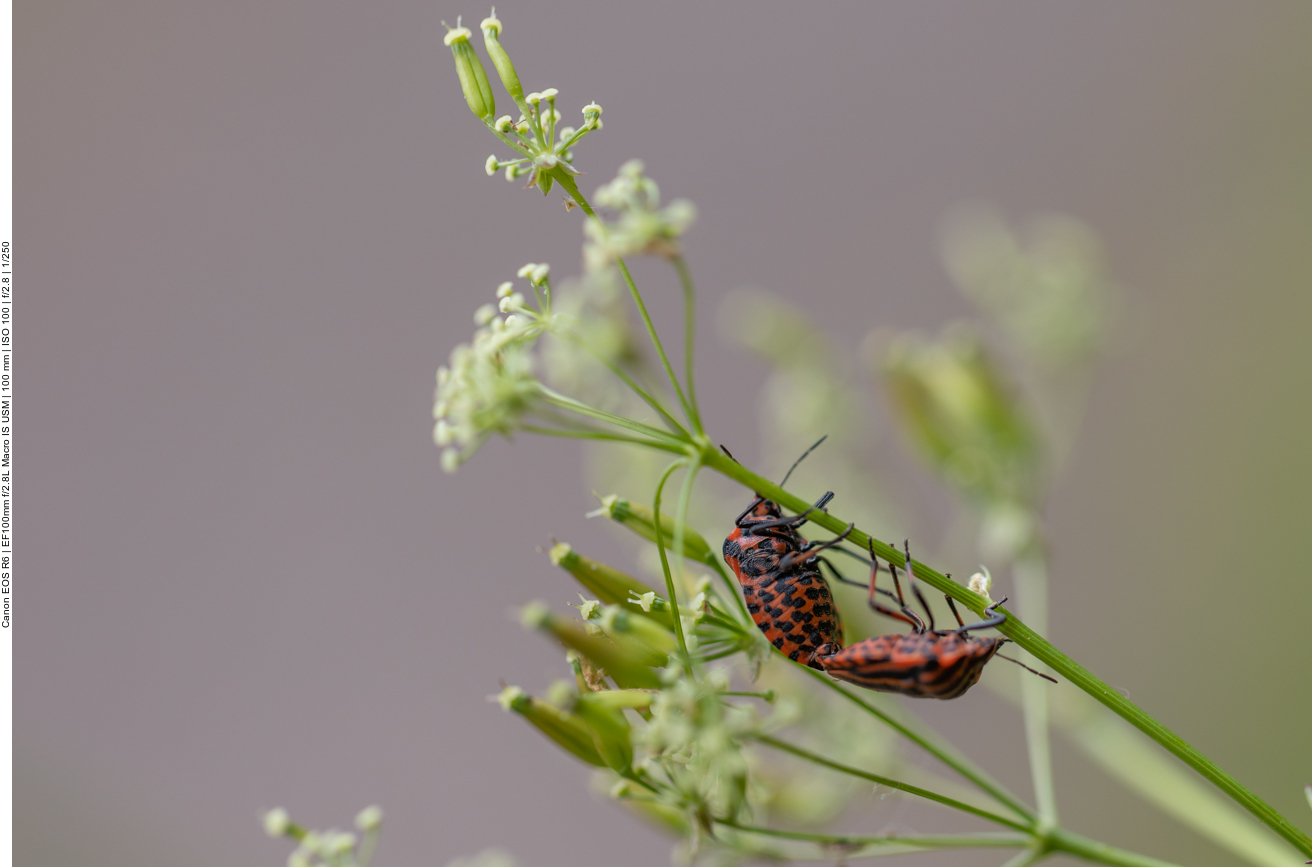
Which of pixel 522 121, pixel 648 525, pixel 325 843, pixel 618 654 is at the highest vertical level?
pixel 522 121

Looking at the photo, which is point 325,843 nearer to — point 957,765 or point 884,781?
point 884,781

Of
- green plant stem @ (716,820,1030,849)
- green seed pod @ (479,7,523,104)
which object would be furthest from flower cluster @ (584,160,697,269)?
green plant stem @ (716,820,1030,849)

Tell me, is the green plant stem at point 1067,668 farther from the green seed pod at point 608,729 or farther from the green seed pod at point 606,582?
the green seed pod at point 608,729

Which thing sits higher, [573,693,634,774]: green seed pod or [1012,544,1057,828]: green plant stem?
[1012,544,1057,828]: green plant stem

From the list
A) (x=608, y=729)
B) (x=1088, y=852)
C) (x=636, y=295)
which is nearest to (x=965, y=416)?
(x=1088, y=852)

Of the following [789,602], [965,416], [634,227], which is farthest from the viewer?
[965,416]

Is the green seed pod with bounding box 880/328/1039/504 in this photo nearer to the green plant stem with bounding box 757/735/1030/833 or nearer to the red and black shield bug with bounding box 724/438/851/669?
the red and black shield bug with bounding box 724/438/851/669
